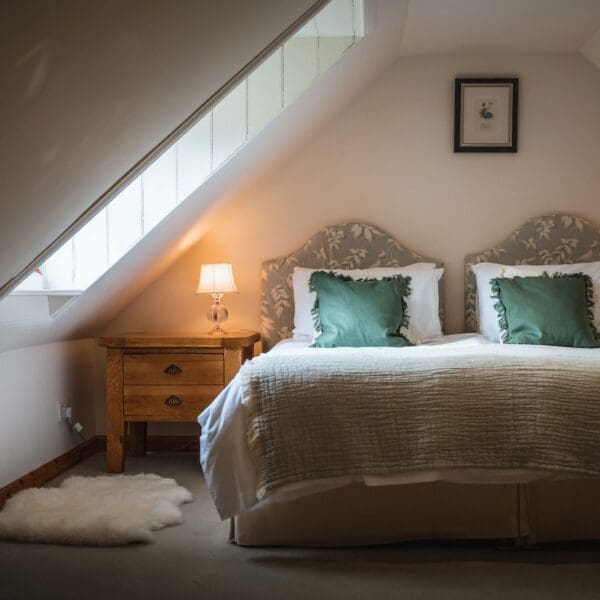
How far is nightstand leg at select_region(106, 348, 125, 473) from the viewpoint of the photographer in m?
3.37

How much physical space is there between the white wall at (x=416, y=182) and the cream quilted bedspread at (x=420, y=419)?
1723 millimetres

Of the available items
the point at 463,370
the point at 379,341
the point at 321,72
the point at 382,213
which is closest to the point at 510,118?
the point at 382,213

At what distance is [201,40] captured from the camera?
1781 millimetres

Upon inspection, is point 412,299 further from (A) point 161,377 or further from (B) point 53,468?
(B) point 53,468

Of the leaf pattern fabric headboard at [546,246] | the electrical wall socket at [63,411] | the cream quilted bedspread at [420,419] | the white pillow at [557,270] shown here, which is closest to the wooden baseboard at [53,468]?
the electrical wall socket at [63,411]

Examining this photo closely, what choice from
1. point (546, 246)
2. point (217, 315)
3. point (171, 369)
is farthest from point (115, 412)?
point (546, 246)

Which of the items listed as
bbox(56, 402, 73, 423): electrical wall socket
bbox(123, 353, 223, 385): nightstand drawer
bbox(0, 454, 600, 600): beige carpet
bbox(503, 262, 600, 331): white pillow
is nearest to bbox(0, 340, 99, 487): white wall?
bbox(56, 402, 73, 423): electrical wall socket

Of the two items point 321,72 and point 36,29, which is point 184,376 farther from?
point 36,29

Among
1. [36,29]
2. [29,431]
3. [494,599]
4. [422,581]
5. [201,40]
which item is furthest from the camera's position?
[29,431]

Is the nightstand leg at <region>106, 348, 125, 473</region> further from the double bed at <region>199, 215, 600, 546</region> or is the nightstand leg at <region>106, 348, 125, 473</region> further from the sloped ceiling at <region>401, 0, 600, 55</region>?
the sloped ceiling at <region>401, 0, 600, 55</region>

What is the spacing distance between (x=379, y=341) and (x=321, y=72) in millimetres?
1238

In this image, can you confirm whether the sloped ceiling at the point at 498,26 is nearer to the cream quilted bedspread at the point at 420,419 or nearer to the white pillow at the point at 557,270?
the white pillow at the point at 557,270

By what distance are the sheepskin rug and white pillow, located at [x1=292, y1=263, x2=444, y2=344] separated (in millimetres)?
1093

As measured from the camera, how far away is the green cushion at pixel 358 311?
3.35m
